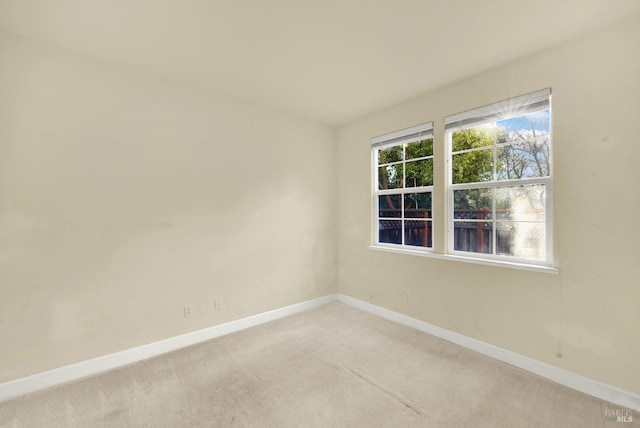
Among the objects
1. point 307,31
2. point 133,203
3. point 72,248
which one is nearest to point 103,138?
point 133,203

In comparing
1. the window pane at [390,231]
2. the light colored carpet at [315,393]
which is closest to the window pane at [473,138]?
the window pane at [390,231]

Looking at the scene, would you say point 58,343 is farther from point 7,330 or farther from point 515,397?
point 515,397

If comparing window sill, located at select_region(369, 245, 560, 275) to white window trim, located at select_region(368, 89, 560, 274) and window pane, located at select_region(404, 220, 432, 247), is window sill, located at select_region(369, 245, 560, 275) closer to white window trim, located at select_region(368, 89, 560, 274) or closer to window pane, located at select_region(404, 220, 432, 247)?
white window trim, located at select_region(368, 89, 560, 274)

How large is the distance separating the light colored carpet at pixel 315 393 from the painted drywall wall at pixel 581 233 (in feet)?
1.02

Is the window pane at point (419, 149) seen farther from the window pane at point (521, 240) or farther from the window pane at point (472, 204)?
the window pane at point (521, 240)

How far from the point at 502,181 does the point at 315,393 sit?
2.37 metres

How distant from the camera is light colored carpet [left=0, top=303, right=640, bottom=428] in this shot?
1.74m

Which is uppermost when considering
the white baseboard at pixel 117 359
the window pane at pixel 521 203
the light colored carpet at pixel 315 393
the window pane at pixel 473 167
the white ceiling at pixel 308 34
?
the white ceiling at pixel 308 34

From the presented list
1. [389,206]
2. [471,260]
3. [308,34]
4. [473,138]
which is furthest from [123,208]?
[473,138]

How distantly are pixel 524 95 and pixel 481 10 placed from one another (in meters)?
0.93

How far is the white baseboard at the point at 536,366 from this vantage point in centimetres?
186

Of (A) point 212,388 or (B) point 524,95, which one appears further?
(B) point 524,95

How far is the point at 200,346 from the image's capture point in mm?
2699

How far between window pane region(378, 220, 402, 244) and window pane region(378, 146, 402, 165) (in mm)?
788
